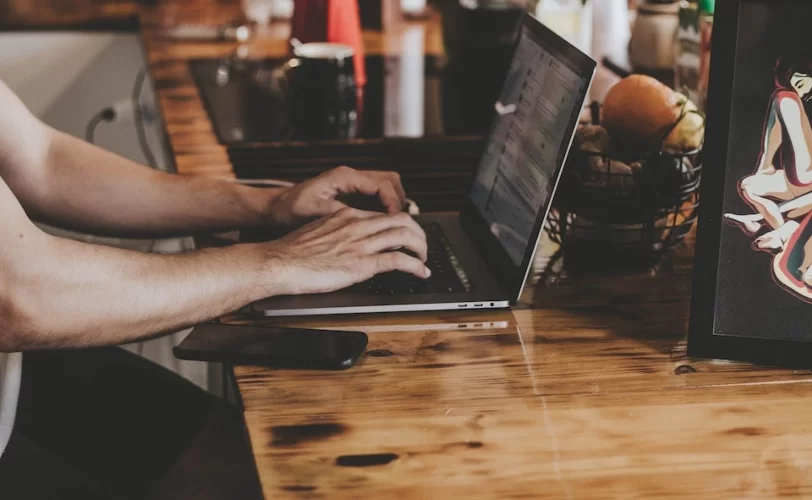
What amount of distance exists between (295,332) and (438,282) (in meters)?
0.20

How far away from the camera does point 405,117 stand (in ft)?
6.14

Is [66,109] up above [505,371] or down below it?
below

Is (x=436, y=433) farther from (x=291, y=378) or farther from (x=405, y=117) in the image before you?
(x=405, y=117)

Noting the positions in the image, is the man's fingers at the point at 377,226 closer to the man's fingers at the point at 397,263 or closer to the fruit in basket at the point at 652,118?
the man's fingers at the point at 397,263

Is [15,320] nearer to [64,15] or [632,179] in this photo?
[632,179]

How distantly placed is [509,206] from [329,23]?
102 cm

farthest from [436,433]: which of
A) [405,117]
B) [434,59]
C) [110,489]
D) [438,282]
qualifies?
[434,59]

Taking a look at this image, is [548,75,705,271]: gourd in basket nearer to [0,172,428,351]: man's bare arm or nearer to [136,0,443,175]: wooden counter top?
[0,172,428,351]: man's bare arm

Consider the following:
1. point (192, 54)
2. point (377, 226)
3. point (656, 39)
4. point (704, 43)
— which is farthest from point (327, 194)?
point (192, 54)

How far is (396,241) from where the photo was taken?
110 centimetres

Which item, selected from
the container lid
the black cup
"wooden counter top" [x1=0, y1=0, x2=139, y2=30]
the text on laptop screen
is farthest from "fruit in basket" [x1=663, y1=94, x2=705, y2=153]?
"wooden counter top" [x1=0, y1=0, x2=139, y2=30]

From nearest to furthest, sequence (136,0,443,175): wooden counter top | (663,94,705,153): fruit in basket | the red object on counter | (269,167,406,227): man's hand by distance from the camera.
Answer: (663,94,705,153): fruit in basket
(269,167,406,227): man's hand
(136,0,443,175): wooden counter top
the red object on counter

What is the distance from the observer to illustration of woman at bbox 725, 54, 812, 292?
0.90 metres

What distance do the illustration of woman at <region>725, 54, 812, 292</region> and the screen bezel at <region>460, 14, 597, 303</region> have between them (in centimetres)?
17
